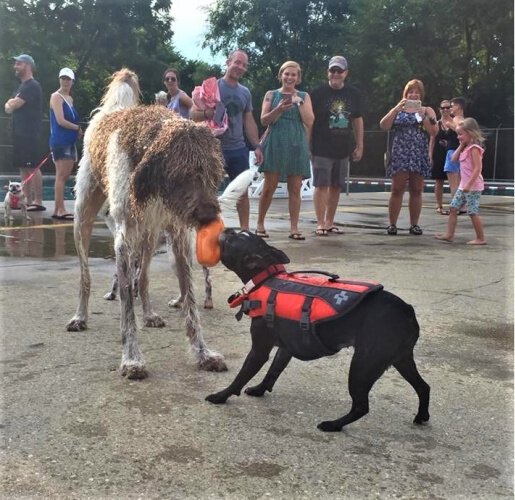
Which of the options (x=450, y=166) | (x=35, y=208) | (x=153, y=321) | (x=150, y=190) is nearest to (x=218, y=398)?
(x=150, y=190)

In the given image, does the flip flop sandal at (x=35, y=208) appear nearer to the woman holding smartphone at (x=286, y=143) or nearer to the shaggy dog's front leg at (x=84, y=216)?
the woman holding smartphone at (x=286, y=143)

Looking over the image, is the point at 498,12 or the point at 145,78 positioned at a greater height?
the point at 498,12

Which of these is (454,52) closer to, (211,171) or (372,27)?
(372,27)

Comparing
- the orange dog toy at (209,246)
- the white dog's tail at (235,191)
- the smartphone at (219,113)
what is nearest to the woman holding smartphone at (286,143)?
the smartphone at (219,113)

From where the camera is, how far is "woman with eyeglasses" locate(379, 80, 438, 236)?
869 centimetres

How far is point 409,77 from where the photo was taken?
34.8 m

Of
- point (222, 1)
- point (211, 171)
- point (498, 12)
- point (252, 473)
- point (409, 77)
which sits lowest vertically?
point (252, 473)

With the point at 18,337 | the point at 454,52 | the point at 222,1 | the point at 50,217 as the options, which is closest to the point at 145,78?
the point at 222,1

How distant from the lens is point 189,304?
144 inches

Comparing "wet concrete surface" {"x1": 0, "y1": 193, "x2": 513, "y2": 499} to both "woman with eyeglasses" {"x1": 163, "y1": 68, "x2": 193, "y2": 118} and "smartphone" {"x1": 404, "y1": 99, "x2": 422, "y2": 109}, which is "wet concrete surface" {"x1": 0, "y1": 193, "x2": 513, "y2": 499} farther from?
"smartphone" {"x1": 404, "y1": 99, "x2": 422, "y2": 109}

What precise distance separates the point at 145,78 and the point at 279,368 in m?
38.1

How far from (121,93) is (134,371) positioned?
221 cm

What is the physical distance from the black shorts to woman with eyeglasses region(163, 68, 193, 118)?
3.29 meters

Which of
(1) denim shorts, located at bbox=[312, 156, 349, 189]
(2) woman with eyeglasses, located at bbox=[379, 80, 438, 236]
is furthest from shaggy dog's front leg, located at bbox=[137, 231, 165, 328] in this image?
(2) woman with eyeglasses, located at bbox=[379, 80, 438, 236]
